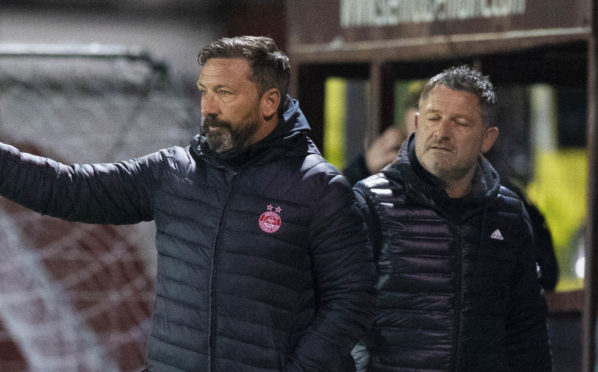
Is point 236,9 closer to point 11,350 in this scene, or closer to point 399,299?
point 11,350

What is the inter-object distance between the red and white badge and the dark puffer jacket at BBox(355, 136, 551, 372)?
36 centimetres

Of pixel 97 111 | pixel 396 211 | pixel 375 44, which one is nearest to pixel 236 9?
pixel 97 111

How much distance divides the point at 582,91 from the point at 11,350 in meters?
3.57

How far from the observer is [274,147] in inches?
89.0

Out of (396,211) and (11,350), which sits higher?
(396,211)

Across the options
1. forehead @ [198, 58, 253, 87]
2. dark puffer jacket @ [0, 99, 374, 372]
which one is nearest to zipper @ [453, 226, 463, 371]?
dark puffer jacket @ [0, 99, 374, 372]

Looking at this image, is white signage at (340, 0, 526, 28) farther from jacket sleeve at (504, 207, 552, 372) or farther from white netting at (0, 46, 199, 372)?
white netting at (0, 46, 199, 372)

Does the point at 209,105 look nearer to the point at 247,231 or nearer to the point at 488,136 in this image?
the point at 247,231

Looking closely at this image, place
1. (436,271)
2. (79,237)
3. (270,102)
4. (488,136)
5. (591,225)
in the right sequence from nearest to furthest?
(270,102), (436,271), (488,136), (591,225), (79,237)

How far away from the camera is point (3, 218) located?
616 cm

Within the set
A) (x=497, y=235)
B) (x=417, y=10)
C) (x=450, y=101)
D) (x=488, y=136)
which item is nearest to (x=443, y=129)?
(x=450, y=101)

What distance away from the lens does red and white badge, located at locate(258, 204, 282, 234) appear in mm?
2182

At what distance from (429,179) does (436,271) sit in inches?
9.6

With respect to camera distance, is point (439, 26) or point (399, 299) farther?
point (439, 26)
